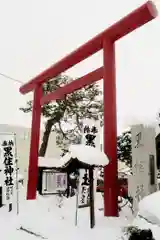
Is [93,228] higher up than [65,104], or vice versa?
[65,104]

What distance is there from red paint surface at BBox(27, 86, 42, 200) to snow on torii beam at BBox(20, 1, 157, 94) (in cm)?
115

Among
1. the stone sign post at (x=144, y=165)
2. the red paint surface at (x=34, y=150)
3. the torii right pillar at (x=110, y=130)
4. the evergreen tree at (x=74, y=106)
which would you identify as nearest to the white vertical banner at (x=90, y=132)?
the torii right pillar at (x=110, y=130)

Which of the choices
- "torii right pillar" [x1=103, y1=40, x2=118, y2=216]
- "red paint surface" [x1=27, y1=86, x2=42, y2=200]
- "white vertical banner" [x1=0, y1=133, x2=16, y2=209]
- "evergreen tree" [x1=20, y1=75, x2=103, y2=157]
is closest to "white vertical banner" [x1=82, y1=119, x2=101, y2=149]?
"torii right pillar" [x1=103, y1=40, x2=118, y2=216]

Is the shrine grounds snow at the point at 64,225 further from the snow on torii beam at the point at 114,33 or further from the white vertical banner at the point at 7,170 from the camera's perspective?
the snow on torii beam at the point at 114,33

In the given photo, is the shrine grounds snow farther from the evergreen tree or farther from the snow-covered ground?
the evergreen tree

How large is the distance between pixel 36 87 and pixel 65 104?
407 cm

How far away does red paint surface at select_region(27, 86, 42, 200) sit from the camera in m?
9.55

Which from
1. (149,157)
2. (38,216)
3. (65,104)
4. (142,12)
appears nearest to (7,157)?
(38,216)

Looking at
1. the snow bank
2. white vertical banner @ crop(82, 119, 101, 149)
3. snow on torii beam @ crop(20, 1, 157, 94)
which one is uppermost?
A: snow on torii beam @ crop(20, 1, 157, 94)

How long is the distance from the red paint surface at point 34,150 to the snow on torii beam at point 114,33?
3.77ft

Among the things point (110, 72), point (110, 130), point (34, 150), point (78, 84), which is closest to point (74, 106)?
point (34, 150)

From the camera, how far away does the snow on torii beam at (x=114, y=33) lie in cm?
609

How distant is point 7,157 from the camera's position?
8.37 m

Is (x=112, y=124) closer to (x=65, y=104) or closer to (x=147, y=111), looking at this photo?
(x=147, y=111)
